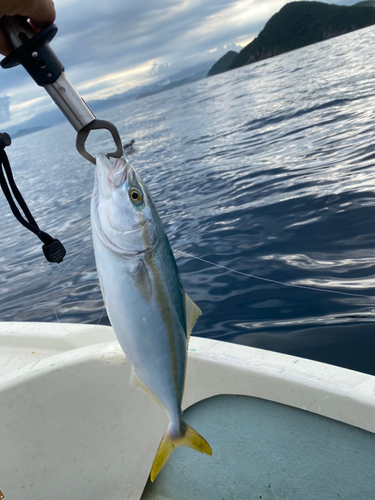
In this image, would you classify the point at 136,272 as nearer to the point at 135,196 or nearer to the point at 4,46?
the point at 135,196

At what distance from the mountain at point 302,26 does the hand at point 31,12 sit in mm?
169305

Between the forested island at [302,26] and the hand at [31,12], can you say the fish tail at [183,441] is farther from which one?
the forested island at [302,26]

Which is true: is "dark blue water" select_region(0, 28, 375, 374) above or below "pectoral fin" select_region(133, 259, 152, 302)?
below

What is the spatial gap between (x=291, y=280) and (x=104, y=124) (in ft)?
13.1

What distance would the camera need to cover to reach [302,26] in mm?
158750

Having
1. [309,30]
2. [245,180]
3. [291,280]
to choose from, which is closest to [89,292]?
[291,280]

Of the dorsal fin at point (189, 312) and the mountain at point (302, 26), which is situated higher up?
the mountain at point (302, 26)

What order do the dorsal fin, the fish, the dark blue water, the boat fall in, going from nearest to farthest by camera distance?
the fish → the dorsal fin → the boat → the dark blue water

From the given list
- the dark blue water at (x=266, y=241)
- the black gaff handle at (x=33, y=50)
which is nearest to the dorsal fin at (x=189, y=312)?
the black gaff handle at (x=33, y=50)

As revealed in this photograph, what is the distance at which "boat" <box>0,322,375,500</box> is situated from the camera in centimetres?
223

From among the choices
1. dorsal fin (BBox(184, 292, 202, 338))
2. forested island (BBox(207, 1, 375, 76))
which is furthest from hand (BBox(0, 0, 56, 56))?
forested island (BBox(207, 1, 375, 76))

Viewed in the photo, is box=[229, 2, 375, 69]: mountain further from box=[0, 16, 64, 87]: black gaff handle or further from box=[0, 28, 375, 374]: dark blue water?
box=[0, 16, 64, 87]: black gaff handle

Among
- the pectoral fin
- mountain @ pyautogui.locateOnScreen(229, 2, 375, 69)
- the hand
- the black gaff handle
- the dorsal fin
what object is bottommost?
the dorsal fin

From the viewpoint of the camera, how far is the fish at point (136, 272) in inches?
57.8
